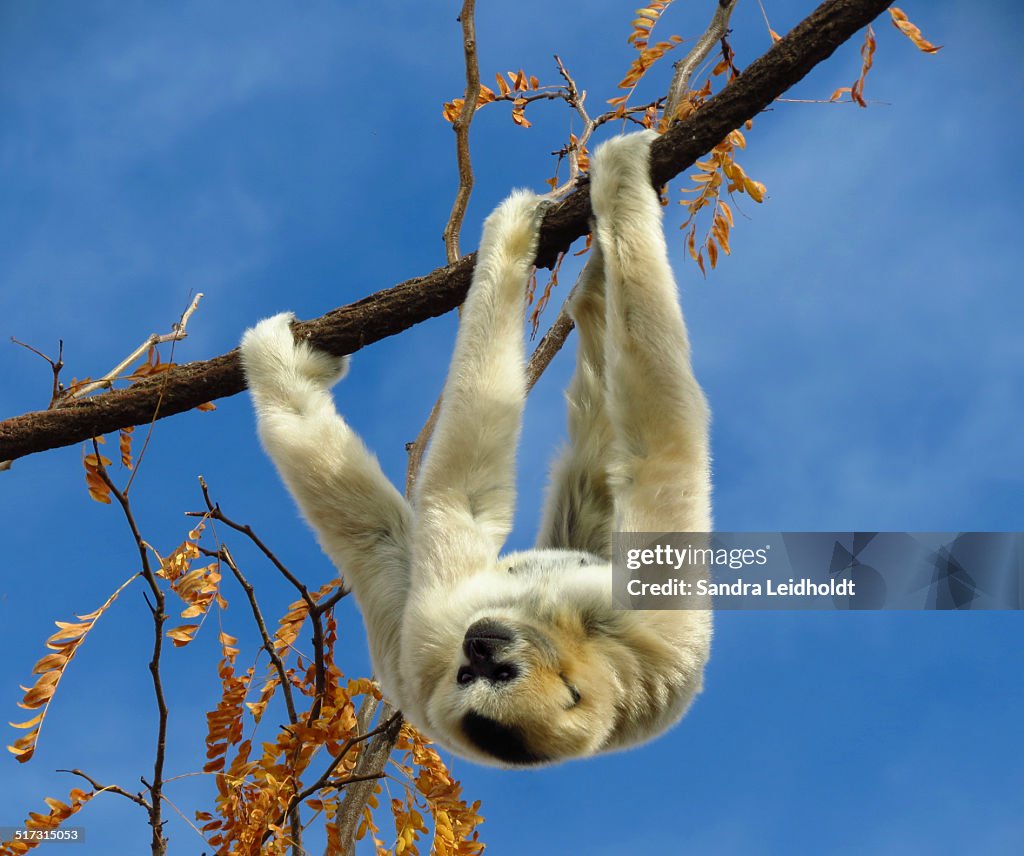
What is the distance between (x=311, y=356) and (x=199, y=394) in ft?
2.94

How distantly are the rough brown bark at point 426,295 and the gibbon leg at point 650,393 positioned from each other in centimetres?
56

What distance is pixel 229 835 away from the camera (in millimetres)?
5965

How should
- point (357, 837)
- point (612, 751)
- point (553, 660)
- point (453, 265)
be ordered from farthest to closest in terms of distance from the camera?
1. point (453, 265)
2. point (357, 837)
3. point (612, 751)
4. point (553, 660)

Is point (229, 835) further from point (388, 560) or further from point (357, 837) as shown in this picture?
point (388, 560)

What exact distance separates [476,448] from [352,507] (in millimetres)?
980

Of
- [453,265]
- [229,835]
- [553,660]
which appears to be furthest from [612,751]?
[453,265]

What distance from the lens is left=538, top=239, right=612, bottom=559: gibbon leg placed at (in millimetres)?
6582

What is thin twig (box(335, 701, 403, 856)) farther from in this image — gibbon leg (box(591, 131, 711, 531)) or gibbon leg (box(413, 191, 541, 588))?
gibbon leg (box(591, 131, 711, 531))

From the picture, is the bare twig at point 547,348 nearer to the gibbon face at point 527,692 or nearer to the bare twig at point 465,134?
the bare twig at point 465,134

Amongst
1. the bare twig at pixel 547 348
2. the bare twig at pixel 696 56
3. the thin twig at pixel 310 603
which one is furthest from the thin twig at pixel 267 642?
the bare twig at pixel 696 56

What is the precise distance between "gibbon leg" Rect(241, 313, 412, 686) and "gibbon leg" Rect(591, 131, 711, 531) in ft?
5.19

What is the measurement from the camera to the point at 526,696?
5.18m

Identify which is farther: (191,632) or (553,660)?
(191,632)

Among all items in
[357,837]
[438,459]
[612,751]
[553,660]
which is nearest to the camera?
[553,660]
